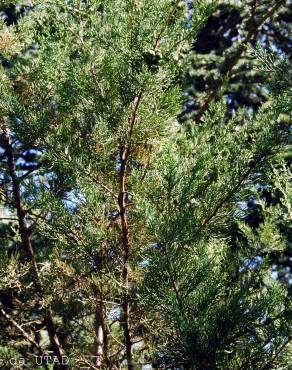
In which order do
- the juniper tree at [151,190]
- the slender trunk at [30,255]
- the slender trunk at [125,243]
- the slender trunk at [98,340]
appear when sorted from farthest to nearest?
the slender trunk at [30,255] → the slender trunk at [98,340] → the slender trunk at [125,243] → the juniper tree at [151,190]

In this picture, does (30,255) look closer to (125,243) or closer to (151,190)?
(125,243)

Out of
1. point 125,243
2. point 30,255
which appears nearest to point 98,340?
point 30,255

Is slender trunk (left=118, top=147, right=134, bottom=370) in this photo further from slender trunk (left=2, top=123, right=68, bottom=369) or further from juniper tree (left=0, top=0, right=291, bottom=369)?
slender trunk (left=2, top=123, right=68, bottom=369)

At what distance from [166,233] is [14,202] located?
177 centimetres

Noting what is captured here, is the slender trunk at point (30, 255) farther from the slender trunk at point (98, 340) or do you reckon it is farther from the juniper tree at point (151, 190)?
the slender trunk at point (98, 340)

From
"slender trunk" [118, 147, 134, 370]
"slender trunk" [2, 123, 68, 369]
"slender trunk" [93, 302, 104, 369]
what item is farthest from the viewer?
"slender trunk" [2, 123, 68, 369]

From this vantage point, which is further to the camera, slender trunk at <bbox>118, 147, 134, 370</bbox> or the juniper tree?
slender trunk at <bbox>118, 147, 134, 370</bbox>

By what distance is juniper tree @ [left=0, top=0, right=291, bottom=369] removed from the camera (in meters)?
2.76

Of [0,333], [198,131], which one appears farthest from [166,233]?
[0,333]

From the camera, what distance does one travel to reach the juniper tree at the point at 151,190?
2.76m

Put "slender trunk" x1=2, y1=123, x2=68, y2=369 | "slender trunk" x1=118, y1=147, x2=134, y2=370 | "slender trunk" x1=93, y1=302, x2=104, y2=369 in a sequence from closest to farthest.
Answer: "slender trunk" x1=118, y1=147, x2=134, y2=370 < "slender trunk" x1=93, y1=302, x2=104, y2=369 < "slender trunk" x1=2, y1=123, x2=68, y2=369

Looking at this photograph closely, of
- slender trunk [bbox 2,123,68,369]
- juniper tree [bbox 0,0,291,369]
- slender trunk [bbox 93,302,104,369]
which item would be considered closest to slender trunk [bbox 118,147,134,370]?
juniper tree [bbox 0,0,291,369]

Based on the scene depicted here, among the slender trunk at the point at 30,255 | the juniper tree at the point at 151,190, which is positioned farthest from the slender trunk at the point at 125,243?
the slender trunk at the point at 30,255

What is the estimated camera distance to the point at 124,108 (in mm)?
3021
